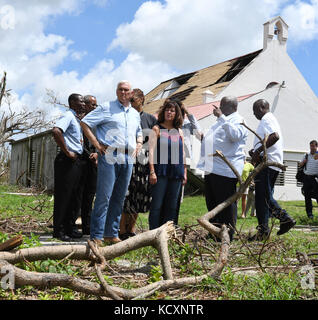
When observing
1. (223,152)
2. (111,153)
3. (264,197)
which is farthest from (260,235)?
(111,153)

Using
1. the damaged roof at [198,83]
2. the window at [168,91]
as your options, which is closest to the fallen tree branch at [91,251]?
the damaged roof at [198,83]

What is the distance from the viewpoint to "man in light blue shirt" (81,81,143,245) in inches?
194

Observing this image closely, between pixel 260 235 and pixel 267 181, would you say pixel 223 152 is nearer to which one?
pixel 267 181

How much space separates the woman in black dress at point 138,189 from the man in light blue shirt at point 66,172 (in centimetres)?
66

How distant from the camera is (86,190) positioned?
20.4 ft

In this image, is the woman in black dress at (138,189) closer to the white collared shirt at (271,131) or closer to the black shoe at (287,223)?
the white collared shirt at (271,131)

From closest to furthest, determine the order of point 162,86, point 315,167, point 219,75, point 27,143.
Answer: point 315,167
point 27,143
point 219,75
point 162,86

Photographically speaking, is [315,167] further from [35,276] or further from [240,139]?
[35,276]

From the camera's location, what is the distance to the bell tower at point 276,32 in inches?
1023

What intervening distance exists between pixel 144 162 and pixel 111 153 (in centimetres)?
104

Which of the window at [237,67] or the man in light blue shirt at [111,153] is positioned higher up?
the window at [237,67]
